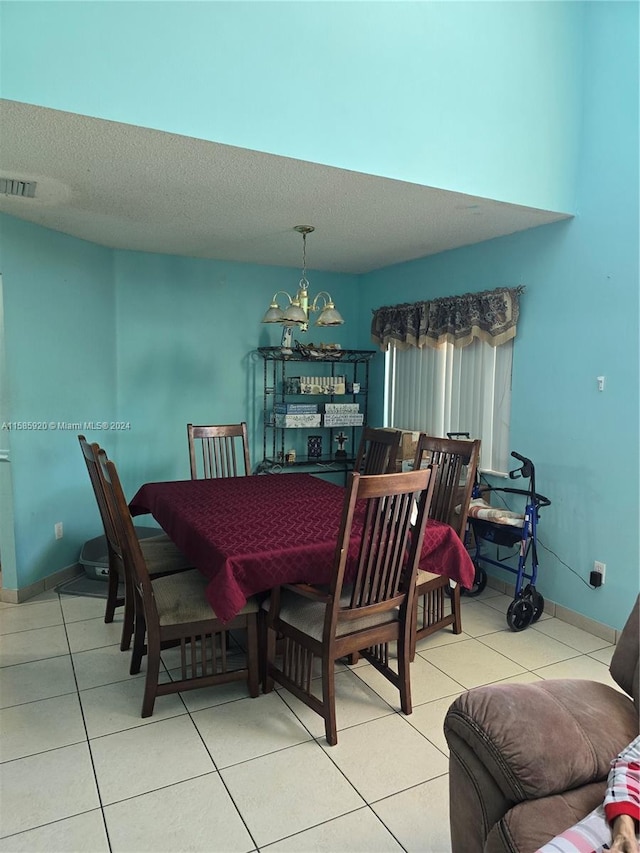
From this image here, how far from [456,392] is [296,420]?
4.44 feet

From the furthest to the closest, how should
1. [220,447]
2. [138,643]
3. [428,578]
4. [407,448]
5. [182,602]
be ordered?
1. [407,448]
2. [220,447]
3. [428,578]
4. [138,643]
5. [182,602]

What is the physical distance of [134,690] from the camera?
243 centimetres

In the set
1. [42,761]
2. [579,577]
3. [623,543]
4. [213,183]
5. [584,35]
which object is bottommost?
[42,761]

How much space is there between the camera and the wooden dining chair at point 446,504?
276cm

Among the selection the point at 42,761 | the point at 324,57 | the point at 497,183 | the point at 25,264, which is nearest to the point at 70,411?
the point at 25,264

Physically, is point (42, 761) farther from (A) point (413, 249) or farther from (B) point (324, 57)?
(A) point (413, 249)

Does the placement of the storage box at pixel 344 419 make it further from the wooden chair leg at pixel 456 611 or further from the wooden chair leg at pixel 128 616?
the wooden chair leg at pixel 128 616

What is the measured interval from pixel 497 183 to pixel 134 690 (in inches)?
119

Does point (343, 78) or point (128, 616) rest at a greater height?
point (343, 78)

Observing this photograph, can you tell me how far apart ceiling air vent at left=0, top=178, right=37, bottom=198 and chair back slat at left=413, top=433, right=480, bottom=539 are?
2.46 m

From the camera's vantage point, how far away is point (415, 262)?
4457mm

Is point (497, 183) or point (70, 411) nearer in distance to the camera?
point (497, 183)

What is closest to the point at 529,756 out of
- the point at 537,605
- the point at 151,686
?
the point at 151,686

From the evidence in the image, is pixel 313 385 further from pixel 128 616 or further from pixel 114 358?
pixel 128 616
